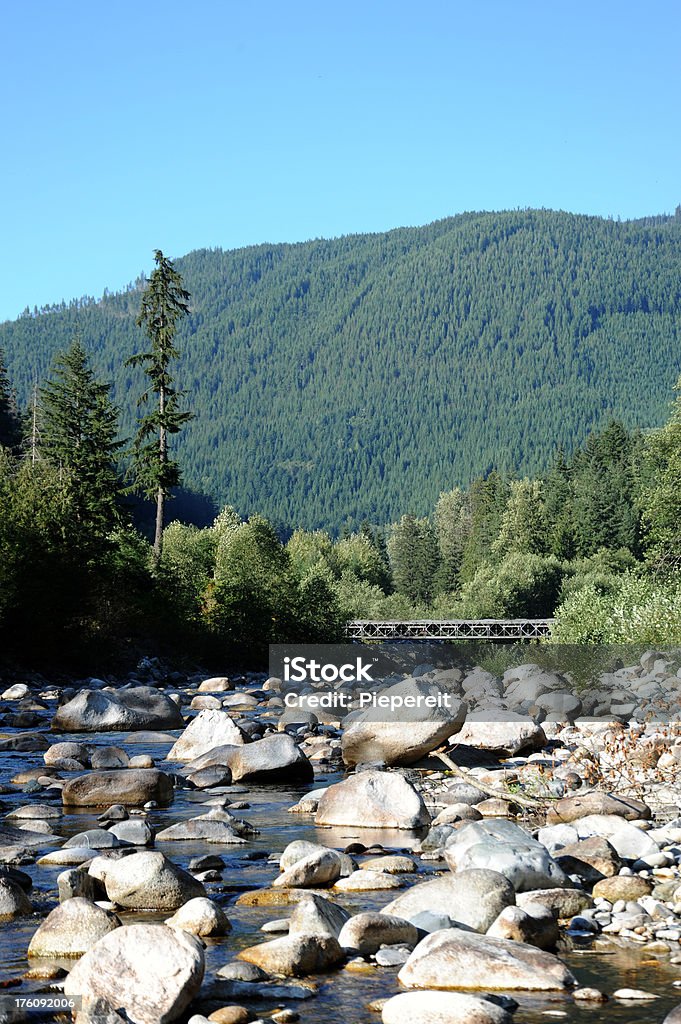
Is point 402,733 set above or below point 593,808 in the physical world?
below

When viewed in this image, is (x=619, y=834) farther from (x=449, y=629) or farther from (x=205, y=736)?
(x=449, y=629)

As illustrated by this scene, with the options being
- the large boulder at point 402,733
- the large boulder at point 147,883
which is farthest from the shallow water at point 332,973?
the large boulder at point 402,733

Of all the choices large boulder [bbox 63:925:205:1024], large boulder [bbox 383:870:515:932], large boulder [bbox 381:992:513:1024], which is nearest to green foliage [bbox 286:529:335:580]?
large boulder [bbox 383:870:515:932]

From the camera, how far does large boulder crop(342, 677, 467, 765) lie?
14.4 meters

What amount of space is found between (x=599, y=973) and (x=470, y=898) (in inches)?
42.1

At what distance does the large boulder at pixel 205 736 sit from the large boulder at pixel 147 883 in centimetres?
748

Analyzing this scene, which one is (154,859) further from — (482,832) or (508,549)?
(508,549)

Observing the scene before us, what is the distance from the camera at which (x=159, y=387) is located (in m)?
40.5

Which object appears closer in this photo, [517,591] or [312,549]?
[517,591]

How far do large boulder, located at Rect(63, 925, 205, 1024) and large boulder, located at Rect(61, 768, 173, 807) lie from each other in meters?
6.17

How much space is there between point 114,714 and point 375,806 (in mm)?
8846

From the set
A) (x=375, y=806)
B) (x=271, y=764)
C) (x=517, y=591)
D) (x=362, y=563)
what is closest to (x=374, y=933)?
(x=375, y=806)

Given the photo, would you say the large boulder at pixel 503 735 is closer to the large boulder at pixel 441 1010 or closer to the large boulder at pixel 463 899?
the large boulder at pixel 463 899

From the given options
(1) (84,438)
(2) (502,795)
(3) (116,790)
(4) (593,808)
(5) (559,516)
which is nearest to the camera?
(4) (593,808)
